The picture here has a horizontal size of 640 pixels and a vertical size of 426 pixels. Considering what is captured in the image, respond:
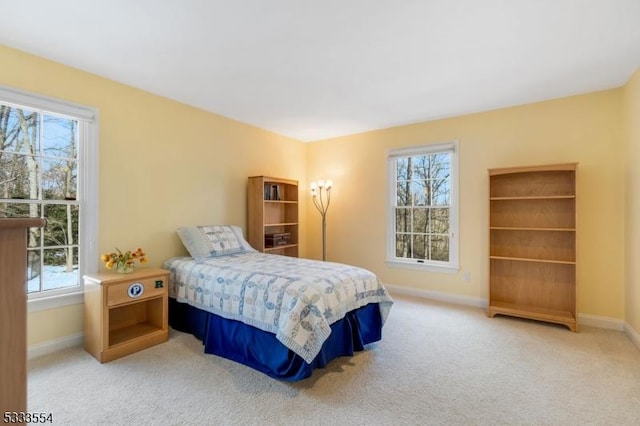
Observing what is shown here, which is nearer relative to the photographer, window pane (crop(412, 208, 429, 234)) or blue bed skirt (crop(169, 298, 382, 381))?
blue bed skirt (crop(169, 298, 382, 381))

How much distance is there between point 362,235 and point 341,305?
8.25 ft

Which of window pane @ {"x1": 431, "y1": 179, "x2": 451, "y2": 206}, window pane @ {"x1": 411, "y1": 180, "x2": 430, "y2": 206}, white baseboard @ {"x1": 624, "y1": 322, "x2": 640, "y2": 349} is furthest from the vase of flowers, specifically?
white baseboard @ {"x1": 624, "y1": 322, "x2": 640, "y2": 349}

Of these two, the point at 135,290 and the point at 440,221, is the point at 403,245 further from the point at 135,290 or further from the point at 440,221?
the point at 135,290

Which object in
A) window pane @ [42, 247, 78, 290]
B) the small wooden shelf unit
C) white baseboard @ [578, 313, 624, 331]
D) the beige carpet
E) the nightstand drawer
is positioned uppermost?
the small wooden shelf unit

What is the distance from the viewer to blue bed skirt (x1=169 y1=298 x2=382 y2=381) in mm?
2145

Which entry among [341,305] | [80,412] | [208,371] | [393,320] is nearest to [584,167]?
[393,320]

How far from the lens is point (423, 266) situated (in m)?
4.27

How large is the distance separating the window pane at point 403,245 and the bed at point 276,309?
1812 millimetres

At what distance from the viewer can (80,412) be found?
1.85 m

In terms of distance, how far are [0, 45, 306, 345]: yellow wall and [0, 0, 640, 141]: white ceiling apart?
0.18 meters

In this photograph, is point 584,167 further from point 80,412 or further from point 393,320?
point 80,412

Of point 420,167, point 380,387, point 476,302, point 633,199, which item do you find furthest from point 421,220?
point 380,387

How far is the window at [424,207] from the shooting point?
4082 millimetres

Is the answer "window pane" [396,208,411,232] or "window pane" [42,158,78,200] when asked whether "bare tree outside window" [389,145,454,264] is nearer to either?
"window pane" [396,208,411,232]
